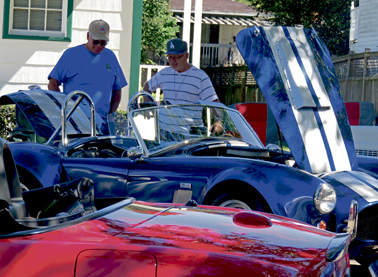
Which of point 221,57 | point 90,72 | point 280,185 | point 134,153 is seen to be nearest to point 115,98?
point 90,72

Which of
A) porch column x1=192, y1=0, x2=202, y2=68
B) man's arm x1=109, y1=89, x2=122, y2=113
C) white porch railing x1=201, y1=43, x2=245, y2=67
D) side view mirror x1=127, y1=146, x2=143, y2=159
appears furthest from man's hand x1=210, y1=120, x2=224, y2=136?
white porch railing x1=201, y1=43, x2=245, y2=67

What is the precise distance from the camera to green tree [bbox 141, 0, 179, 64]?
114 ft

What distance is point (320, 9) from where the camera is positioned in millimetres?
34062

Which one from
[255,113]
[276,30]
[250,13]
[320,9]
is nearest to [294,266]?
[276,30]

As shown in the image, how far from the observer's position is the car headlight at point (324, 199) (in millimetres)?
5207

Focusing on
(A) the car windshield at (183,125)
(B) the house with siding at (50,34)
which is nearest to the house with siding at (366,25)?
(B) the house with siding at (50,34)

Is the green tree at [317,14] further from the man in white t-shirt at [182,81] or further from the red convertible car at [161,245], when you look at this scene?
the red convertible car at [161,245]

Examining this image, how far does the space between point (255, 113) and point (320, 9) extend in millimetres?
22890

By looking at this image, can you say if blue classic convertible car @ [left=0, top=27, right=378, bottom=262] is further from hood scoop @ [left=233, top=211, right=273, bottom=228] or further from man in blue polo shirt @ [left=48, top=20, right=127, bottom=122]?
hood scoop @ [left=233, top=211, right=273, bottom=228]

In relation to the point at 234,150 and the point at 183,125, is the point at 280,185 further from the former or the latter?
the point at 183,125

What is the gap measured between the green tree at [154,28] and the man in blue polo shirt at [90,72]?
2497cm

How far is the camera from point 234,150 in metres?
6.41

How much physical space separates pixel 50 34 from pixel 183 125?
6731 millimetres

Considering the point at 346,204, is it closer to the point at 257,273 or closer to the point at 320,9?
the point at 257,273
